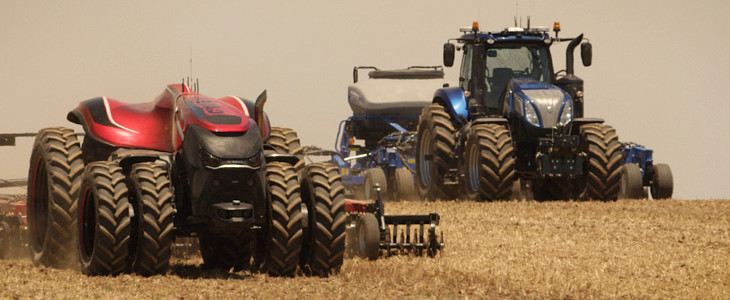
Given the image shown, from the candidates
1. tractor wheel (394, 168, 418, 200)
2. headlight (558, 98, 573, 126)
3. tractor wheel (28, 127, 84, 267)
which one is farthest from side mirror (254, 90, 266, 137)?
tractor wheel (394, 168, 418, 200)

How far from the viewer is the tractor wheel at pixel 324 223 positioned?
10609mm

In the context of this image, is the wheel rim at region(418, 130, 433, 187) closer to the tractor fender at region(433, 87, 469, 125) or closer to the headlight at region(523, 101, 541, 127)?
the tractor fender at region(433, 87, 469, 125)

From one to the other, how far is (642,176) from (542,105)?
4676mm

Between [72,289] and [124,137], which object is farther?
[124,137]

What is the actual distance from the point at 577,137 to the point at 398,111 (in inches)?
334

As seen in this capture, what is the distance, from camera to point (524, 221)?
16562mm

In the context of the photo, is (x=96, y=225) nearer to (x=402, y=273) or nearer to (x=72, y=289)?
(x=72, y=289)

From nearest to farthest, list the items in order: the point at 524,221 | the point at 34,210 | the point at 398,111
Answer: the point at 34,210 → the point at 524,221 → the point at 398,111

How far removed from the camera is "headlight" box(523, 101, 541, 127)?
64.8 feet

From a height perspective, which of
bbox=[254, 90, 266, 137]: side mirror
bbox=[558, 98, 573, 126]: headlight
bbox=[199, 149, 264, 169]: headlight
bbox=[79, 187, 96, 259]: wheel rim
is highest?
bbox=[254, 90, 266, 137]: side mirror

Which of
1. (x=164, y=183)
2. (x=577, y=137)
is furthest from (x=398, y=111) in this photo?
(x=164, y=183)

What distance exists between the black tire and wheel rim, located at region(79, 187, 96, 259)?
290 cm

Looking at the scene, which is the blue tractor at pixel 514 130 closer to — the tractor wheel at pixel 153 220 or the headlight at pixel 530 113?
the headlight at pixel 530 113

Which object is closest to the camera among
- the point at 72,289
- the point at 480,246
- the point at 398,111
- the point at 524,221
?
the point at 72,289
